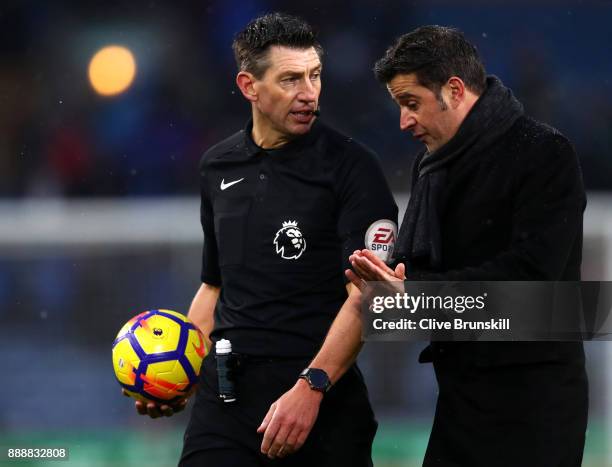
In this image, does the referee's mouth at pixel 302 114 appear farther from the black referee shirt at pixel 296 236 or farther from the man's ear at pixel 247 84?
the man's ear at pixel 247 84

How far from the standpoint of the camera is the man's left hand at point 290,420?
A: 349cm

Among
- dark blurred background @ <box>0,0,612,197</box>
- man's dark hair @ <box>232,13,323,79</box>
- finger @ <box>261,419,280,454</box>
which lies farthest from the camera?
dark blurred background @ <box>0,0,612,197</box>

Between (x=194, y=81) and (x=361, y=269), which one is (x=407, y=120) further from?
(x=194, y=81)

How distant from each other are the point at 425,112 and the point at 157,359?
1239 mm

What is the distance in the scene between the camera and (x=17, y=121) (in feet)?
29.3

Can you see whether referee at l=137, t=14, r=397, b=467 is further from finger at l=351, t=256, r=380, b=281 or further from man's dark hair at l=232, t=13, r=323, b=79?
finger at l=351, t=256, r=380, b=281

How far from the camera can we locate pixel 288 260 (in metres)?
3.81

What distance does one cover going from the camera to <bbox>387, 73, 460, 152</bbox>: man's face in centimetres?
340

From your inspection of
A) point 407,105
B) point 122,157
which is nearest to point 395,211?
point 407,105

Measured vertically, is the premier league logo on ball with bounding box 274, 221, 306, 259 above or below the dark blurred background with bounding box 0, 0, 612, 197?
below

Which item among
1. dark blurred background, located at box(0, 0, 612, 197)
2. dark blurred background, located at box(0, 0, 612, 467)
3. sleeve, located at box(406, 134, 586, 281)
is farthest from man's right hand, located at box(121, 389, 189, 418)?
dark blurred background, located at box(0, 0, 612, 197)

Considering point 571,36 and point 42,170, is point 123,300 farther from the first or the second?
point 571,36

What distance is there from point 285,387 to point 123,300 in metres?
3.53

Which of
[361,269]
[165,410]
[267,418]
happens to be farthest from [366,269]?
[165,410]
